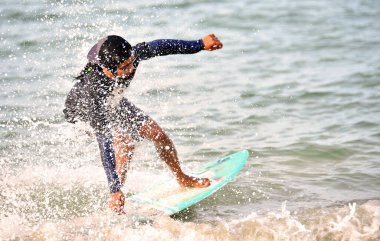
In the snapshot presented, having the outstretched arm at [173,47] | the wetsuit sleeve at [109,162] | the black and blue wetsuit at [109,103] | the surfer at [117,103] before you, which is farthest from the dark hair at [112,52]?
the wetsuit sleeve at [109,162]

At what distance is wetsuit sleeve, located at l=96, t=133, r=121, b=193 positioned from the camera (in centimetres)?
481

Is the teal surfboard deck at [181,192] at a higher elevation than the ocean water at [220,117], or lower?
higher

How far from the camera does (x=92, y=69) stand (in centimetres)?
510

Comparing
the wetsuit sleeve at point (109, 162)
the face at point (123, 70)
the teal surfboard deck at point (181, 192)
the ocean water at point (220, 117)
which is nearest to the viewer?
the wetsuit sleeve at point (109, 162)

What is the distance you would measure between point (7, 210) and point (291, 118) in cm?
433

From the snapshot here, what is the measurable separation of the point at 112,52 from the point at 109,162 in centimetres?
89

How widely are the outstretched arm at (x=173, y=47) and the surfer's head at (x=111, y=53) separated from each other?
1.00 feet

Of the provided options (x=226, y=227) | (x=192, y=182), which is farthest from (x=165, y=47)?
(x=226, y=227)

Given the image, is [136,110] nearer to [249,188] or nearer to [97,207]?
[97,207]

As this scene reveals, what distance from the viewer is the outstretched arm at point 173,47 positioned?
525cm

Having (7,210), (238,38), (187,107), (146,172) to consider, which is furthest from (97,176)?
(238,38)

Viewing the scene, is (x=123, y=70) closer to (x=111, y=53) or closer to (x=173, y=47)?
(x=111, y=53)

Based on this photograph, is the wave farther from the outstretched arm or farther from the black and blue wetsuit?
the outstretched arm

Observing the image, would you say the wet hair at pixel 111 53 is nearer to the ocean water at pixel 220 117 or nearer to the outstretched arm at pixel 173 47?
the outstretched arm at pixel 173 47
